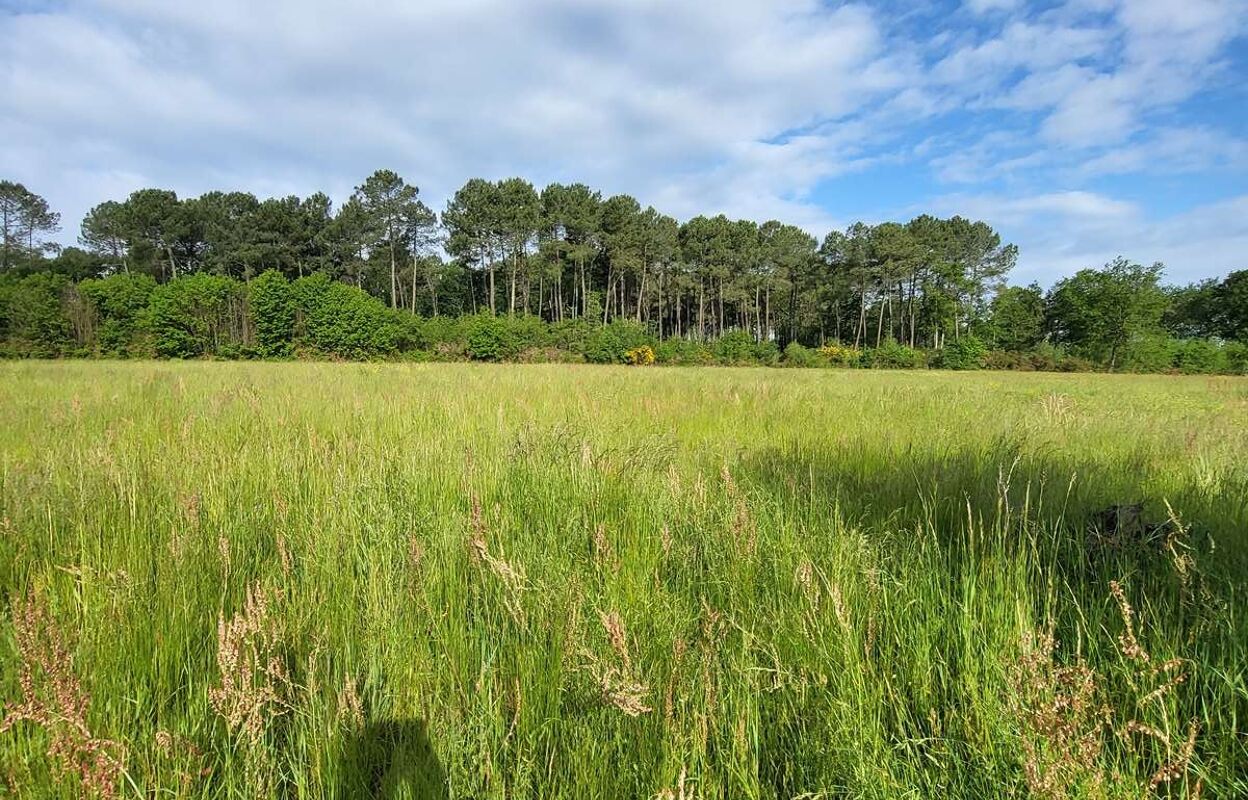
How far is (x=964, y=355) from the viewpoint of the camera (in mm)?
42750

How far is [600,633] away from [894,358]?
161ft

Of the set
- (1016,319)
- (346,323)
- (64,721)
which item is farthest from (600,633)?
(1016,319)

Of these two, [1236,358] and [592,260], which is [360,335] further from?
[1236,358]

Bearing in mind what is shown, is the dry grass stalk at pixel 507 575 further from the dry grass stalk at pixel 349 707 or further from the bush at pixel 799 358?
the bush at pixel 799 358

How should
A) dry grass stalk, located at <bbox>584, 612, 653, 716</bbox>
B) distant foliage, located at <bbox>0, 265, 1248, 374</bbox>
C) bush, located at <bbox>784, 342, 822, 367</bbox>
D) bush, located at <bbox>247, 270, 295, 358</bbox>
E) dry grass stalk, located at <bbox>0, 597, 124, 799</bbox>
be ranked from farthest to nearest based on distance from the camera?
bush, located at <bbox>784, 342, 822, 367</bbox> → bush, located at <bbox>247, 270, 295, 358</bbox> → distant foliage, located at <bbox>0, 265, 1248, 374</bbox> → dry grass stalk, located at <bbox>584, 612, 653, 716</bbox> → dry grass stalk, located at <bbox>0, 597, 124, 799</bbox>

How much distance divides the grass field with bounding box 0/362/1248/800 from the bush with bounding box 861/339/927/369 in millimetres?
44588

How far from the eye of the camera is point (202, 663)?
1.58m

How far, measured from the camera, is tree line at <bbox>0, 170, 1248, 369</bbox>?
5088 cm

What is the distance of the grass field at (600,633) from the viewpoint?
1203mm

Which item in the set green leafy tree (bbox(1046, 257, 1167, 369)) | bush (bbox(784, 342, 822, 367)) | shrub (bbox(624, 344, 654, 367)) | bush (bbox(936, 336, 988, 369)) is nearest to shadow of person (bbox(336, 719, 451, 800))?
shrub (bbox(624, 344, 654, 367))

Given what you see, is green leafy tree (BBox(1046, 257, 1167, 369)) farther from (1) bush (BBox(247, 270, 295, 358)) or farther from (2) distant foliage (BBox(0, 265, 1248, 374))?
(1) bush (BBox(247, 270, 295, 358))

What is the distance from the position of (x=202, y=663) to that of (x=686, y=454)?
11.2ft

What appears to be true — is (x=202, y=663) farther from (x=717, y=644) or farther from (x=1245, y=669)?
(x=1245, y=669)

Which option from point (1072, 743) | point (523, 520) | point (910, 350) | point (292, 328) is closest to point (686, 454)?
Answer: point (523, 520)
